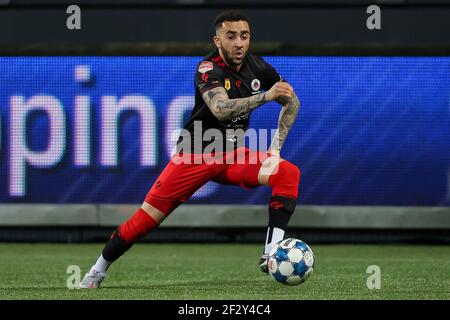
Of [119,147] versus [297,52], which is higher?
[297,52]

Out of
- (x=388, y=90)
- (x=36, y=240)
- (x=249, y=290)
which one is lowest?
(x=36, y=240)

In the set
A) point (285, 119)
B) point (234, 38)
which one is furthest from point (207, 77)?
point (285, 119)

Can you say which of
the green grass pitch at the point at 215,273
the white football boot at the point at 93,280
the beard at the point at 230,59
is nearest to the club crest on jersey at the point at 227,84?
the beard at the point at 230,59

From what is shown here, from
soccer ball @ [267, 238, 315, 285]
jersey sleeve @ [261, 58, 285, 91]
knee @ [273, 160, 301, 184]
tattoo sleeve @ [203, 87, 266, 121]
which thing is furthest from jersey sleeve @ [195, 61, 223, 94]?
soccer ball @ [267, 238, 315, 285]

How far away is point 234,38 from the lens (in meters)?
8.73

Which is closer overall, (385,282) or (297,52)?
(385,282)

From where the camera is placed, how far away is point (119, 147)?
13797 mm

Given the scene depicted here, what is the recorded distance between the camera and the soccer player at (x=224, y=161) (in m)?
8.55

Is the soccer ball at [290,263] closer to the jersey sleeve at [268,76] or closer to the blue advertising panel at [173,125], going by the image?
the jersey sleeve at [268,76]

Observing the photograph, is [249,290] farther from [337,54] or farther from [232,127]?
[337,54]
